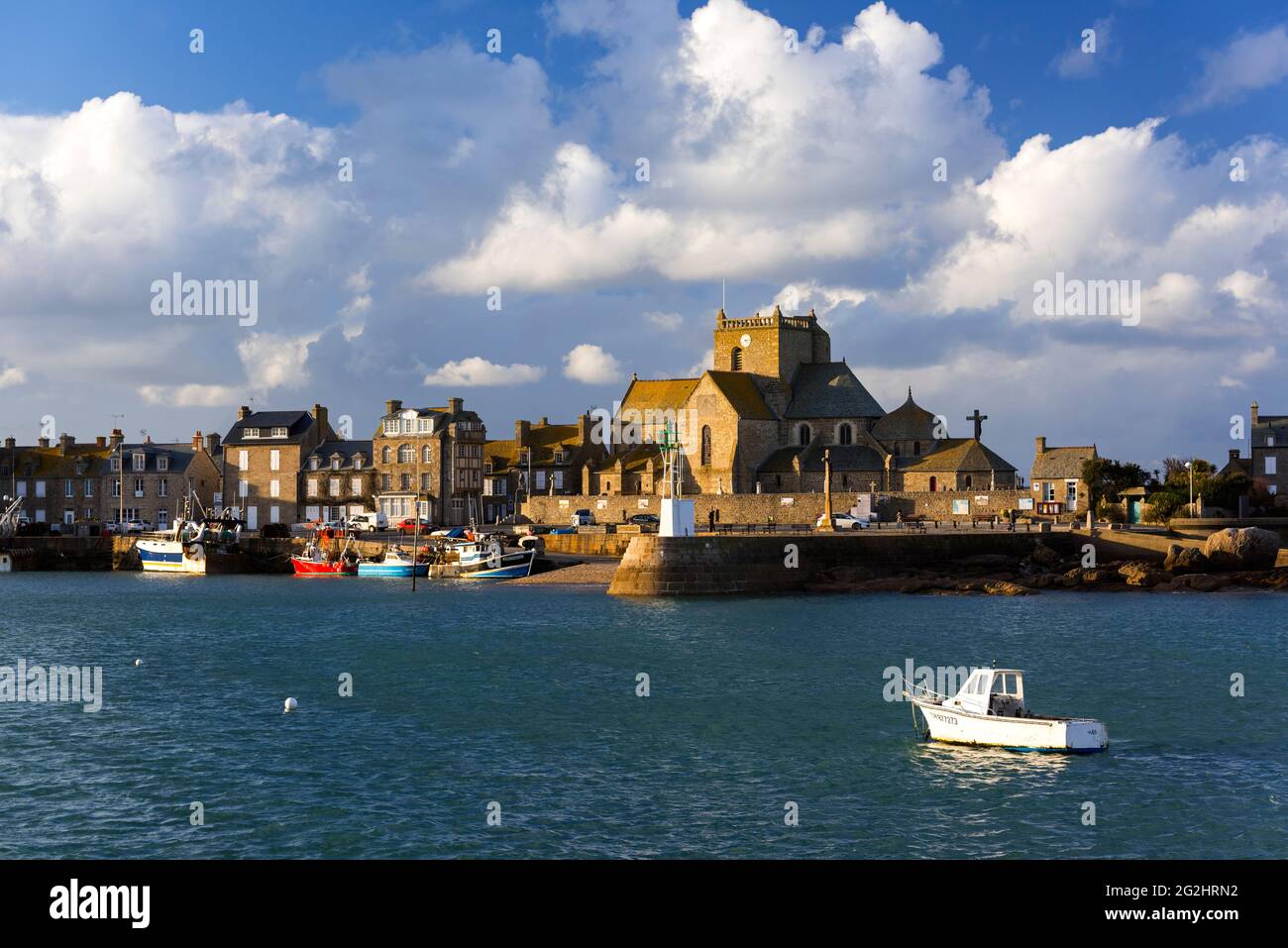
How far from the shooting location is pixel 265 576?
81812 millimetres

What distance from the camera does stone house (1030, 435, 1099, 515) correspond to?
84.1 metres

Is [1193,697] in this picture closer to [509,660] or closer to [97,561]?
[509,660]

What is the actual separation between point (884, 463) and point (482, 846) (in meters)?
71.9

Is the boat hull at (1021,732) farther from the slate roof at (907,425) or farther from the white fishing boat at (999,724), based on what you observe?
the slate roof at (907,425)

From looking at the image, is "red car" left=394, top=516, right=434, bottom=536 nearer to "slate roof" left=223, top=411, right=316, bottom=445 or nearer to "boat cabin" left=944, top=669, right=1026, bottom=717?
"slate roof" left=223, top=411, right=316, bottom=445

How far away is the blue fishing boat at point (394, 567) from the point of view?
78.1 m

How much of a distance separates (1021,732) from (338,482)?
78.8 m

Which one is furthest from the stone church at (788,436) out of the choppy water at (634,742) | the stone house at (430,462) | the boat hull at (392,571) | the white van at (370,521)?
the choppy water at (634,742)

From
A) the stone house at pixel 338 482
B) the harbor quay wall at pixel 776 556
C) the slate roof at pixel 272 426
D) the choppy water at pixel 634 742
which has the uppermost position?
the slate roof at pixel 272 426

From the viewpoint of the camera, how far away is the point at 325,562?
81.1 metres

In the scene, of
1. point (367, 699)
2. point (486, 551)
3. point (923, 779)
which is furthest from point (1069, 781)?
point (486, 551)

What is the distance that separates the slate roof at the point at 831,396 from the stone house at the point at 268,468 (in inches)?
1509

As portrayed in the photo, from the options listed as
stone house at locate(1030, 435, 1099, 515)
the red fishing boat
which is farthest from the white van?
stone house at locate(1030, 435, 1099, 515)

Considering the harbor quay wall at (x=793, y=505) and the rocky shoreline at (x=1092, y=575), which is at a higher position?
the harbor quay wall at (x=793, y=505)
